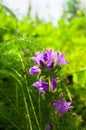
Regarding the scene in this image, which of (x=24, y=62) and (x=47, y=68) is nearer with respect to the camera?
(x=47, y=68)

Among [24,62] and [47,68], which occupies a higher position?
[24,62]

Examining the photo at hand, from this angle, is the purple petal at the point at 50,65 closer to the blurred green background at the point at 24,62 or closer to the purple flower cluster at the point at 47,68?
the purple flower cluster at the point at 47,68

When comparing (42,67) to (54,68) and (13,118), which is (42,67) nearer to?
(54,68)

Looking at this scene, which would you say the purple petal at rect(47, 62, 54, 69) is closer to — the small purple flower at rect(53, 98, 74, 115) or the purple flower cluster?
the purple flower cluster

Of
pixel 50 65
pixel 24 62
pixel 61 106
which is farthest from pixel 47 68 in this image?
pixel 24 62

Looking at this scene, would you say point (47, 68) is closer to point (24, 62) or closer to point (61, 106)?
point (61, 106)

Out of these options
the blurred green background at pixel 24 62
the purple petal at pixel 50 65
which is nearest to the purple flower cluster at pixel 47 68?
the purple petal at pixel 50 65

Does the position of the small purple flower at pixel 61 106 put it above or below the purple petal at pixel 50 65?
below

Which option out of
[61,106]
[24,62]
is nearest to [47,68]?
[61,106]

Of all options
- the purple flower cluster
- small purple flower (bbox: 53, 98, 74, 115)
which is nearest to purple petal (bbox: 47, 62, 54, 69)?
the purple flower cluster
